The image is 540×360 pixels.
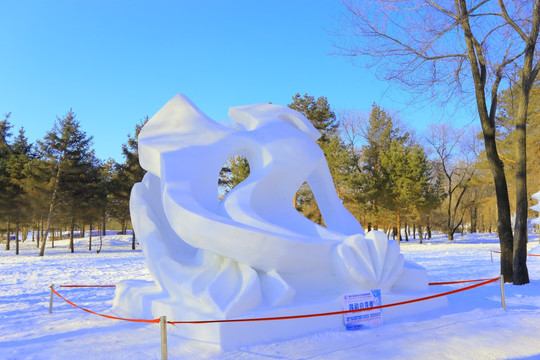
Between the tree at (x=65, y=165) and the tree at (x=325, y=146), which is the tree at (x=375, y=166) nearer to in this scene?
the tree at (x=325, y=146)

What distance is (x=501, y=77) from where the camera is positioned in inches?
367

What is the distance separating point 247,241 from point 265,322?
110 centimetres

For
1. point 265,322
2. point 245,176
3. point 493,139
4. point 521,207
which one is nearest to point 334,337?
point 265,322

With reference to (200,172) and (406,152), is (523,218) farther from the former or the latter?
(406,152)

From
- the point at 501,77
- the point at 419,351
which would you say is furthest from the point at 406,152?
the point at 419,351

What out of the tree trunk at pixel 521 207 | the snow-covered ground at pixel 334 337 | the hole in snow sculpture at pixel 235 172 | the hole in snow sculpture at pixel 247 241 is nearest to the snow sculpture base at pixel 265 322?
the hole in snow sculpture at pixel 247 241

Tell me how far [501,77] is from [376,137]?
74.1 ft

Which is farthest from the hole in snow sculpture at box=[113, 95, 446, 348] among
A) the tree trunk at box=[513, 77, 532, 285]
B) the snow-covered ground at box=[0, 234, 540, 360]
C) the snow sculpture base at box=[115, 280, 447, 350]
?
the tree trunk at box=[513, 77, 532, 285]

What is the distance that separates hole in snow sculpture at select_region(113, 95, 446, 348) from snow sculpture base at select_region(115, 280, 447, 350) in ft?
0.05

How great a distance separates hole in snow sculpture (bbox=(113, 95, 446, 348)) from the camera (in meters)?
5.37

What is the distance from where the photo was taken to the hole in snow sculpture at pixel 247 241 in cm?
537

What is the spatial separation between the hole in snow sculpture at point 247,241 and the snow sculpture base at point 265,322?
0.6 inches

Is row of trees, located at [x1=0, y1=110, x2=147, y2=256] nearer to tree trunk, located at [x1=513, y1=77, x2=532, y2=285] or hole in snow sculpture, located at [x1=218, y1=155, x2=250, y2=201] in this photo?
hole in snow sculpture, located at [x1=218, y1=155, x2=250, y2=201]

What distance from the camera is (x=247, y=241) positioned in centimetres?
547
